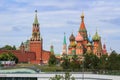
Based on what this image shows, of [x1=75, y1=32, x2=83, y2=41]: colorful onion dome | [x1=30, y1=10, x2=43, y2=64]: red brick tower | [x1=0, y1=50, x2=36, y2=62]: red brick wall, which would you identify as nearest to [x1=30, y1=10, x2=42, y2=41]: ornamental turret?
[x1=30, y1=10, x2=43, y2=64]: red brick tower

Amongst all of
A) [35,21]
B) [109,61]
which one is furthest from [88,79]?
[35,21]

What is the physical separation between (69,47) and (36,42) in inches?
1233

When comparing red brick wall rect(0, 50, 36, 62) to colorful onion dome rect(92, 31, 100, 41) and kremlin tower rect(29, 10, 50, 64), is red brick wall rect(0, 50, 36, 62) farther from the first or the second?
colorful onion dome rect(92, 31, 100, 41)

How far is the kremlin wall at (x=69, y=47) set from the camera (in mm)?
154125

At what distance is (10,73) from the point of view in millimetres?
75875

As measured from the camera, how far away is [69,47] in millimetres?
160125

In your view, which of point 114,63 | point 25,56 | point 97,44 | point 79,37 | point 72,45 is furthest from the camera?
point 25,56

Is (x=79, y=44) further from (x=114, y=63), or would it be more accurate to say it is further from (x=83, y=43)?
(x=114, y=63)

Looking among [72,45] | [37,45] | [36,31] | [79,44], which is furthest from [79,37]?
[37,45]

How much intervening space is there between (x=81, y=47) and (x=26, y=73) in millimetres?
78590

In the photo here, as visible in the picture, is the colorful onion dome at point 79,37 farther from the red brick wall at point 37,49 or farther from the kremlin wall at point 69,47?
the red brick wall at point 37,49

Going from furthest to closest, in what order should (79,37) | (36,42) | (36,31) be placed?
(36,42)
(36,31)
(79,37)

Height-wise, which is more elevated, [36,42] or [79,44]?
[36,42]

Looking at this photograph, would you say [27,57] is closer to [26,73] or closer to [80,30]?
[80,30]
